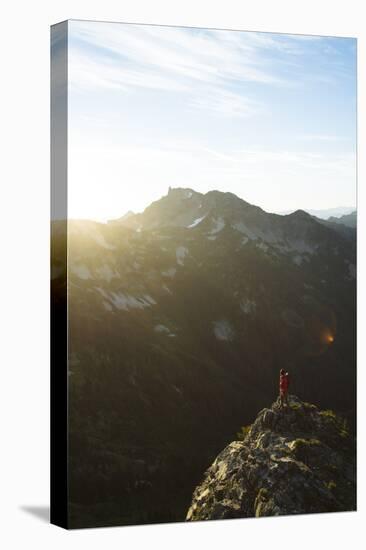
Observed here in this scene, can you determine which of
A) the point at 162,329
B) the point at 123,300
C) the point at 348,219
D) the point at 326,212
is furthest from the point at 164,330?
the point at 348,219

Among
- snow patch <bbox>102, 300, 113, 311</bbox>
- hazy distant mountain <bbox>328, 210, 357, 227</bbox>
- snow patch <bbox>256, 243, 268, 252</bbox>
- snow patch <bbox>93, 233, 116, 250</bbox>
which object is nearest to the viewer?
snow patch <bbox>102, 300, 113, 311</bbox>

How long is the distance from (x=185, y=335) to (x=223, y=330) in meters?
0.55

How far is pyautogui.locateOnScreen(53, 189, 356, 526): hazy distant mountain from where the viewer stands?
57.3ft

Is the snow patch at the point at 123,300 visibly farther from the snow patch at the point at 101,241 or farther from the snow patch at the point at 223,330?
the snow patch at the point at 223,330

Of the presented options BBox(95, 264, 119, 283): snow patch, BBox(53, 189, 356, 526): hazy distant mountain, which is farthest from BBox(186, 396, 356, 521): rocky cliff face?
BBox(95, 264, 119, 283): snow patch

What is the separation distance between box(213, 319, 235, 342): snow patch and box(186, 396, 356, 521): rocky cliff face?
3.49 ft

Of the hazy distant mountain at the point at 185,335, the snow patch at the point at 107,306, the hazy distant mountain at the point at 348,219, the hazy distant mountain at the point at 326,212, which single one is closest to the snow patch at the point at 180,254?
the hazy distant mountain at the point at 185,335

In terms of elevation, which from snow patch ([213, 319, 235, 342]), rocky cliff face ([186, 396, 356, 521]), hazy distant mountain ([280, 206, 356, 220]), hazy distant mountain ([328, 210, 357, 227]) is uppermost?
hazy distant mountain ([280, 206, 356, 220])

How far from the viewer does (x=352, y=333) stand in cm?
1947

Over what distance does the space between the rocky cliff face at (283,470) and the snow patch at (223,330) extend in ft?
3.49

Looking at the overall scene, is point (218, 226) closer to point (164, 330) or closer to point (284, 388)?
point (164, 330)

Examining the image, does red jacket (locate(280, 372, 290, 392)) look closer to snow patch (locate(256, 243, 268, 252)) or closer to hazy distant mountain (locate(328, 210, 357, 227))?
snow patch (locate(256, 243, 268, 252))

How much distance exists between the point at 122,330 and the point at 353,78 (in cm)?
473

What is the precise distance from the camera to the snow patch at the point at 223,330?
18453 millimetres
